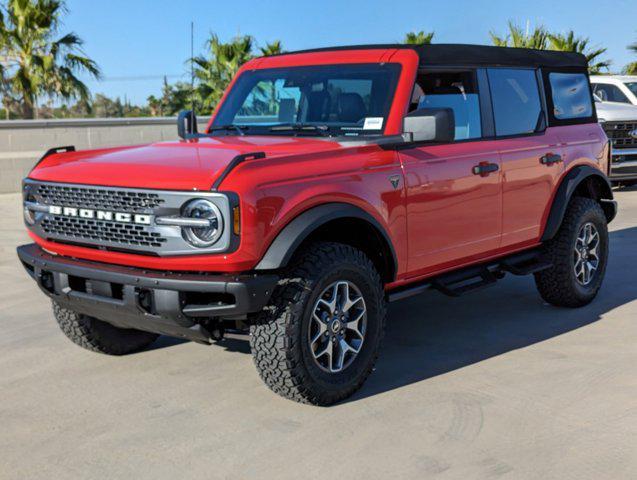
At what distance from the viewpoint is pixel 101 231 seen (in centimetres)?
434

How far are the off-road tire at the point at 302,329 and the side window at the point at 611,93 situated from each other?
1193cm

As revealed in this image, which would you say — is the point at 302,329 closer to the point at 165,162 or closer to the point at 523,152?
the point at 165,162

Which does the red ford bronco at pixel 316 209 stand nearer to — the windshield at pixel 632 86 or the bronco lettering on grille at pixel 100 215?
the bronco lettering on grille at pixel 100 215

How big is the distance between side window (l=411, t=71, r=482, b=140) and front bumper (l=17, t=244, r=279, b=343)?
1.75m

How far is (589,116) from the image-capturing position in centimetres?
680

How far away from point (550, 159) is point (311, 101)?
1813mm

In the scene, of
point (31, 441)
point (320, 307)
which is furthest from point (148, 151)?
point (31, 441)

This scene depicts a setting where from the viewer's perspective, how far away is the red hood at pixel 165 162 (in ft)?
13.4

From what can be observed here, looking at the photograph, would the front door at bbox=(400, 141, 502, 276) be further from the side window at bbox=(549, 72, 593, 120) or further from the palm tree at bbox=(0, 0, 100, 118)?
the palm tree at bbox=(0, 0, 100, 118)

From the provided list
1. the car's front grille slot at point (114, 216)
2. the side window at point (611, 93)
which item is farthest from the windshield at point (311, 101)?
the side window at point (611, 93)

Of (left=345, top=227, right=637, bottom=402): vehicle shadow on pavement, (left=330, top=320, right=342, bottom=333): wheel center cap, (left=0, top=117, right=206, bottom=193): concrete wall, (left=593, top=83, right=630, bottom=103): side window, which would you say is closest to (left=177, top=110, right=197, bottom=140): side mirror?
(left=345, top=227, right=637, bottom=402): vehicle shadow on pavement

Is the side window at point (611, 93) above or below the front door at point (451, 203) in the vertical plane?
above

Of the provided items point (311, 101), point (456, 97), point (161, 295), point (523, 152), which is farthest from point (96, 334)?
point (523, 152)

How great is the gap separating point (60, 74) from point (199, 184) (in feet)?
77.9
